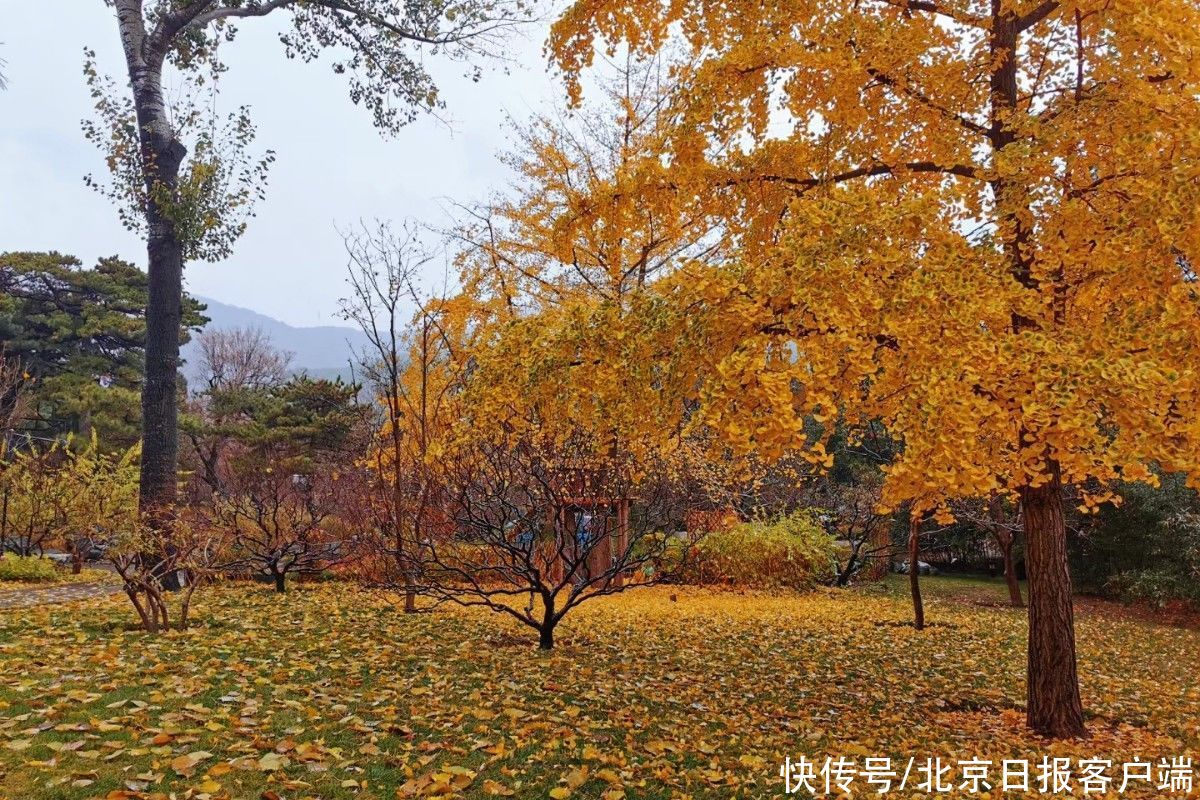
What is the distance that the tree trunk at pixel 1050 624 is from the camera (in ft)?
15.6

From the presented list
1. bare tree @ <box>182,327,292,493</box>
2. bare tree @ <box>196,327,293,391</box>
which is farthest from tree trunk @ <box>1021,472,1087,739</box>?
bare tree @ <box>196,327,293,391</box>

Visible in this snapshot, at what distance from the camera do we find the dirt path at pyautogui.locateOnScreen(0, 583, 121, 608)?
315 inches

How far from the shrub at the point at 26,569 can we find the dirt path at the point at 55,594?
89 cm

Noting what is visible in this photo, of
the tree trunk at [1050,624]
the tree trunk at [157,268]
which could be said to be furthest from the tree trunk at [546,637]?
the tree trunk at [157,268]

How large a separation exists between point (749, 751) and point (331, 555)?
9519 millimetres

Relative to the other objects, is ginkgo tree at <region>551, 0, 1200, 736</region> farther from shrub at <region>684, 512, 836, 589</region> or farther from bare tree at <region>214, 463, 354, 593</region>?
shrub at <region>684, 512, 836, 589</region>

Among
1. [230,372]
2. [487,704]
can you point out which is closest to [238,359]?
[230,372]

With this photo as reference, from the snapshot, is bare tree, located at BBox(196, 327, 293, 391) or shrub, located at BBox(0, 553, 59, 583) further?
bare tree, located at BBox(196, 327, 293, 391)

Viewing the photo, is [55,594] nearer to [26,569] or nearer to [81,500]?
[26,569]

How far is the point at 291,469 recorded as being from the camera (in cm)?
1878

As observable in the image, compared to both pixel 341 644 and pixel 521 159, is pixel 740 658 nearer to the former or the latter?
pixel 341 644

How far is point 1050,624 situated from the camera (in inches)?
191

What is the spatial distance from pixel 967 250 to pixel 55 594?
10.5 meters

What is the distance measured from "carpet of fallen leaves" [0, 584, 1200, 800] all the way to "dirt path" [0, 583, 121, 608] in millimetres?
1023
